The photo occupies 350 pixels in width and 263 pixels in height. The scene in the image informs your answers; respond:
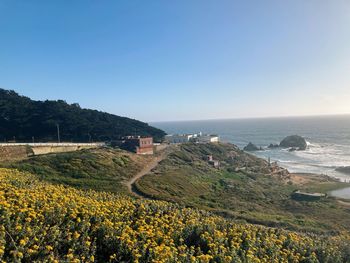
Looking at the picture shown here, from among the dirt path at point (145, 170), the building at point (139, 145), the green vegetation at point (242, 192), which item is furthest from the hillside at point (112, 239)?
the building at point (139, 145)

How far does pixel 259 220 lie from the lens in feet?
A: 88.5

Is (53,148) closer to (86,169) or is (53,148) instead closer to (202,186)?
(86,169)

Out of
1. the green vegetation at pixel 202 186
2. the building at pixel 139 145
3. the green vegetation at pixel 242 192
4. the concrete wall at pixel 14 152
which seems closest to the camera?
the green vegetation at pixel 242 192

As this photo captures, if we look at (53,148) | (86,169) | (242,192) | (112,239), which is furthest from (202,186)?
(112,239)

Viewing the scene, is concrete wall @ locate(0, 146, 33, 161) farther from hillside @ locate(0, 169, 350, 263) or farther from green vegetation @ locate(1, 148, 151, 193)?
hillside @ locate(0, 169, 350, 263)

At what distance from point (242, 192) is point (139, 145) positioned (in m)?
22.1

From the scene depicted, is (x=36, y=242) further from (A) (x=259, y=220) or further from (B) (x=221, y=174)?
(B) (x=221, y=174)

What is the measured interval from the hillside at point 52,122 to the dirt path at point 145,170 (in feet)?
70.8

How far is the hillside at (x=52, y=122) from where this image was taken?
78.6 m

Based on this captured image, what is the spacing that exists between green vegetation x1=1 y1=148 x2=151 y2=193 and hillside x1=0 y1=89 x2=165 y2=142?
32296 mm

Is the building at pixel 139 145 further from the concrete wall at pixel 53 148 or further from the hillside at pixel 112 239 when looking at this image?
the hillside at pixel 112 239

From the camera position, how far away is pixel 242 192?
46156mm

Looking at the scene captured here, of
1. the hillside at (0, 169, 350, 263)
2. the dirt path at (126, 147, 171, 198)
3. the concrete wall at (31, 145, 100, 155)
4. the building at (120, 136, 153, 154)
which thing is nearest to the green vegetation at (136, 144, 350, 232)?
the dirt path at (126, 147, 171, 198)

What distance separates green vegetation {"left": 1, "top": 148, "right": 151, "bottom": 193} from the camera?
33.3 m
